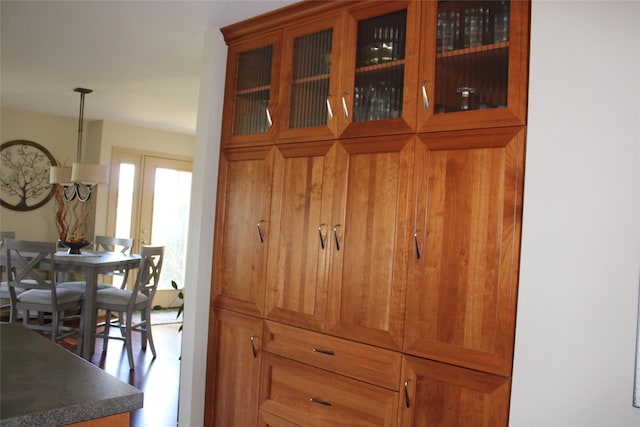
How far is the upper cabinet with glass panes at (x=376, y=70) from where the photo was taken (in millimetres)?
1869

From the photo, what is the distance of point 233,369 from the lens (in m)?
2.72

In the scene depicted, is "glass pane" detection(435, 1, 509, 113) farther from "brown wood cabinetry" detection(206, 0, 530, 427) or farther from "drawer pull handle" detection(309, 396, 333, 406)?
"drawer pull handle" detection(309, 396, 333, 406)

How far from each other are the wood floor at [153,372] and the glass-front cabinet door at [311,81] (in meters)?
2.10

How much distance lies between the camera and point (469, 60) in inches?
76.7

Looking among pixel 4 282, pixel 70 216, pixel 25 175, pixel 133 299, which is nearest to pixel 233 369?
pixel 133 299

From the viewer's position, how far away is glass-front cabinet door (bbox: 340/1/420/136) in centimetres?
209

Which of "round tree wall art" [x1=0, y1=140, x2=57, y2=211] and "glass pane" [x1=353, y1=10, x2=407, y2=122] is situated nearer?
"glass pane" [x1=353, y1=10, x2=407, y2=122]

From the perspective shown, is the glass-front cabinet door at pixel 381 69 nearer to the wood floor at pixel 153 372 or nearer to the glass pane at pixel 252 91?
the glass pane at pixel 252 91

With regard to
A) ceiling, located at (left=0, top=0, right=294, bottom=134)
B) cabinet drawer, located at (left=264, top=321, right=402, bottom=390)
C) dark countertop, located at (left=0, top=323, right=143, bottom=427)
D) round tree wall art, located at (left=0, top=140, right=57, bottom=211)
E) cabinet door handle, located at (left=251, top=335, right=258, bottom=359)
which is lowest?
cabinet door handle, located at (left=251, top=335, right=258, bottom=359)

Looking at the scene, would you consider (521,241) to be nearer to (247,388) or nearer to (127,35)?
(247,388)

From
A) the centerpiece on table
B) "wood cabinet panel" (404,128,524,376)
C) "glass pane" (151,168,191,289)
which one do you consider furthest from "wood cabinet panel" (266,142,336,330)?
"glass pane" (151,168,191,289)

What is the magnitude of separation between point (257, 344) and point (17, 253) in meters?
2.77

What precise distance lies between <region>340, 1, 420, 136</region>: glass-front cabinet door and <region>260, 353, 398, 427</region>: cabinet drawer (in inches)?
43.7

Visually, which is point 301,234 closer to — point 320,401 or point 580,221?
point 320,401
